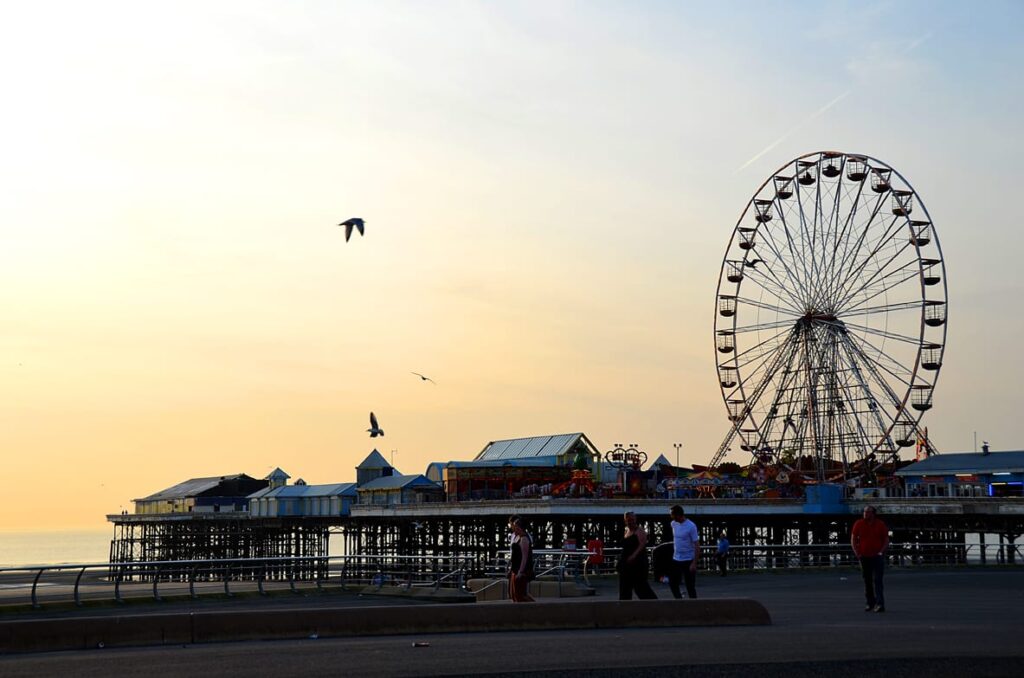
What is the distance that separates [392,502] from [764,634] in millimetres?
81025

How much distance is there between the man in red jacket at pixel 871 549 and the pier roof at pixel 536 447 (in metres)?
76.7

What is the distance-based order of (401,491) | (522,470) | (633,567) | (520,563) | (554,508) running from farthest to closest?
(401,491) < (522,470) < (554,508) < (520,563) < (633,567)

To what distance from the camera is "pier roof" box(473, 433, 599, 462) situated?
100750 millimetres

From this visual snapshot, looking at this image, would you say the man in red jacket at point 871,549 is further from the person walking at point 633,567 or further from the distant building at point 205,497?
the distant building at point 205,497

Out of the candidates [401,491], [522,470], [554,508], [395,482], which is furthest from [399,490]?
[554,508]

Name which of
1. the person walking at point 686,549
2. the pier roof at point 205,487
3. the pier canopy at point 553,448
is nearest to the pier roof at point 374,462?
the pier canopy at point 553,448

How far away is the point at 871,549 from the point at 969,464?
214ft

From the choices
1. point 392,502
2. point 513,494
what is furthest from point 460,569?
point 392,502

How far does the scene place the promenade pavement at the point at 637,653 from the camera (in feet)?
47.8

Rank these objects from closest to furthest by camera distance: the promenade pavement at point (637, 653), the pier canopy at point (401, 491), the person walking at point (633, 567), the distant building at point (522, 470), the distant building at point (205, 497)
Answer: the promenade pavement at point (637, 653) → the person walking at point (633, 567) → the distant building at point (522, 470) → the pier canopy at point (401, 491) → the distant building at point (205, 497)

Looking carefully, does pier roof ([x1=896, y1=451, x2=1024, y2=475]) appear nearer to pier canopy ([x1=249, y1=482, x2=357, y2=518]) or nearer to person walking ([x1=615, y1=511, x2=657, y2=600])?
pier canopy ([x1=249, y1=482, x2=357, y2=518])

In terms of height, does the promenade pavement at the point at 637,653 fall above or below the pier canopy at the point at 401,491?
below

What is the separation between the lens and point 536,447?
344 ft

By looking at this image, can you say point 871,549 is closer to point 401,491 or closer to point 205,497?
point 401,491
